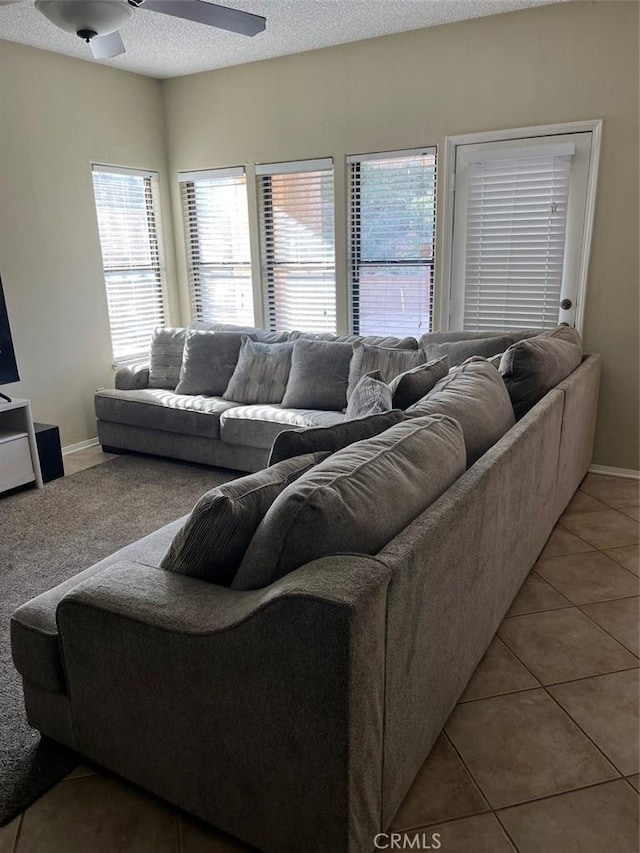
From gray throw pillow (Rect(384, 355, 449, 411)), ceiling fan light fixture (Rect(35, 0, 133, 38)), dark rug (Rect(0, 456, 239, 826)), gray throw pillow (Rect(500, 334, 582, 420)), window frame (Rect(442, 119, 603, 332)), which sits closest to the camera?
dark rug (Rect(0, 456, 239, 826))

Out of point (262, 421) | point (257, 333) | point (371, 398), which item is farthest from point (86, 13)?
point (257, 333)

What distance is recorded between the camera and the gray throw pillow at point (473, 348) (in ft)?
11.7

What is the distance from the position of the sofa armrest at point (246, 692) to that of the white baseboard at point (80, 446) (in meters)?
3.31

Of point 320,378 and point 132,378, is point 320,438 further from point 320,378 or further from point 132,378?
point 132,378

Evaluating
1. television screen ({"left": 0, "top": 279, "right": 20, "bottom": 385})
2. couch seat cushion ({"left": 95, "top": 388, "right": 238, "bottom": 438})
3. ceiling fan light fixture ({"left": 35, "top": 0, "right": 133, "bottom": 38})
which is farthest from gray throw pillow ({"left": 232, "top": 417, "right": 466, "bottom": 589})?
television screen ({"left": 0, "top": 279, "right": 20, "bottom": 385})

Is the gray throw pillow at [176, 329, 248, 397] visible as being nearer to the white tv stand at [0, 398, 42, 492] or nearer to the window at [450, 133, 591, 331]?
the white tv stand at [0, 398, 42, 492]

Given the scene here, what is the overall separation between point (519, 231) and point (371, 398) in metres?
2.17

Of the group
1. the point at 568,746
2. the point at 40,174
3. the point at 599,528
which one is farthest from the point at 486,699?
the point at 40,174

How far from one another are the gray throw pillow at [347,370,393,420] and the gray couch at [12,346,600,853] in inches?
22.9

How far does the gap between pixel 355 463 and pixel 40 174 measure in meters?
3.83

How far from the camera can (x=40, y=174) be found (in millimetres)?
A: 4281

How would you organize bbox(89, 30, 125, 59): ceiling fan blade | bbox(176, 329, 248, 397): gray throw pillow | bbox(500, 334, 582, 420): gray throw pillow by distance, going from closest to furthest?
bbox(500, 334, 582, 420): gray throw pillow < bbox(89, 30, 125, 59): ceiling fan blade < bbox(176, 329, 248, 397): gray throw pillow

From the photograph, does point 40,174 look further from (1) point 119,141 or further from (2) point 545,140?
(2) point 545,140

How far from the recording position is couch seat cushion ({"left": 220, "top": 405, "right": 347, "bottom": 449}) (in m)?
3.83
